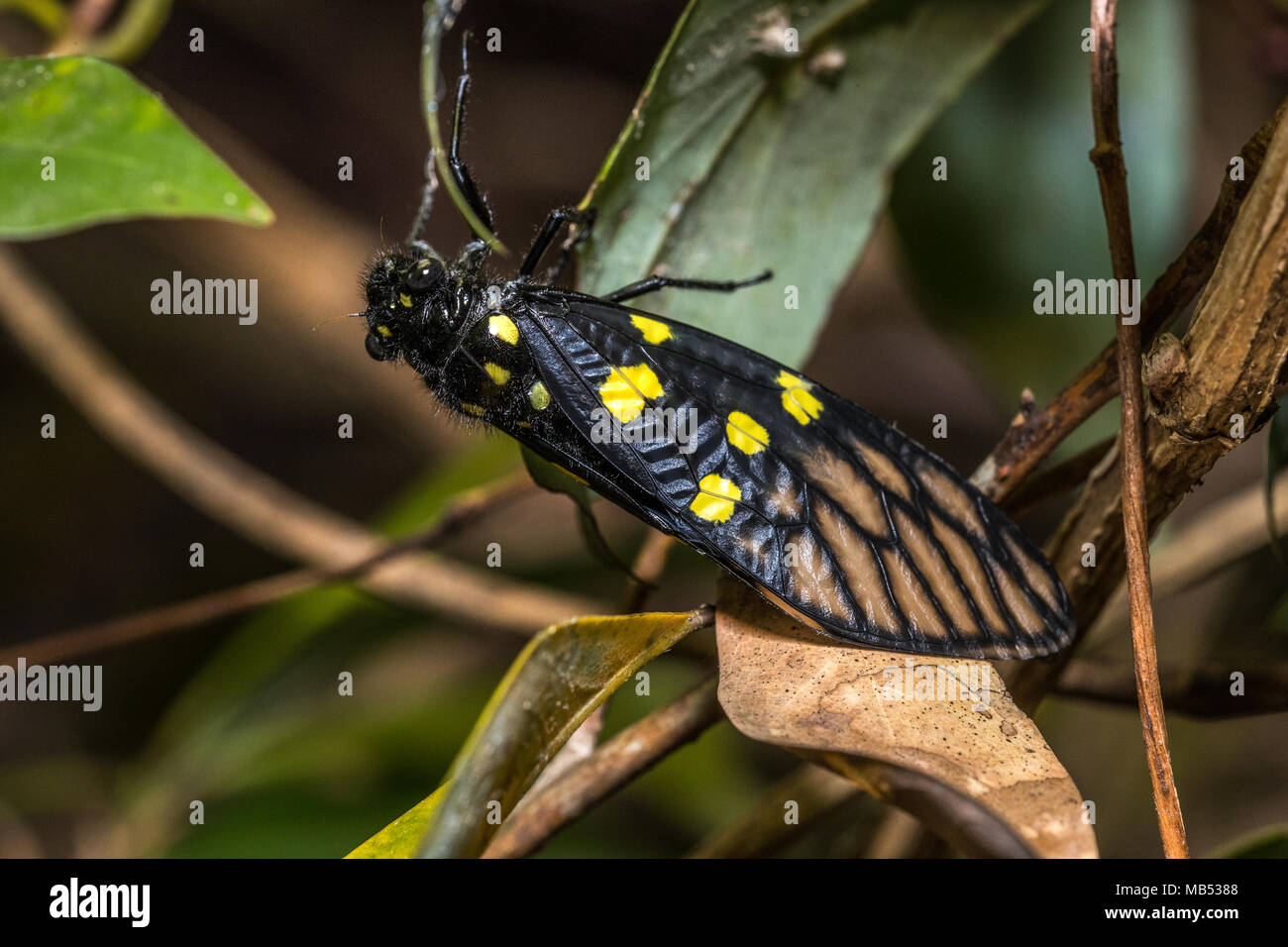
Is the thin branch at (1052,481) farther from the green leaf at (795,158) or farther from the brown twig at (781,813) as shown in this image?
the brown twig at (781,813)

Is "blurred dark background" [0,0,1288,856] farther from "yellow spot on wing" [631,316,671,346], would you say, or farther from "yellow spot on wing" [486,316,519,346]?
"yellow spot on wing" [631,316,671,346]

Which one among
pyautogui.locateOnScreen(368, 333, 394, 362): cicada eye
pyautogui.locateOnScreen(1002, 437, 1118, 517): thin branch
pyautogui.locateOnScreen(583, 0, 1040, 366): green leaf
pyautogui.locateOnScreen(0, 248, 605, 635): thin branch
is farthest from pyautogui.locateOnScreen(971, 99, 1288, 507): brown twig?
pyautogui.locateOnScreen(0, 248, 605, 635): thin branch

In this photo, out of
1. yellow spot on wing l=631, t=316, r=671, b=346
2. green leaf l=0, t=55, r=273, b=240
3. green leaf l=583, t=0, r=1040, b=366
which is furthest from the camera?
green leaf l=583, t=0, r=1040, b=366

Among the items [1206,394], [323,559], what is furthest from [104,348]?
[1206,394]

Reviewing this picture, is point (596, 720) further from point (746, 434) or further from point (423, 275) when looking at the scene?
point (423, 275)

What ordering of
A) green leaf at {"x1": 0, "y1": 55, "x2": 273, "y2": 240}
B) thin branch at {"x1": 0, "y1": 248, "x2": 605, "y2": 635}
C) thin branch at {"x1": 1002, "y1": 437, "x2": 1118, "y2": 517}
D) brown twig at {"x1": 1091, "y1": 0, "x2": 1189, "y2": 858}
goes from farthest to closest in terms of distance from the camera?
thin branch at {"x1": 0, "y1": 248, "x2": 605, "y2": 635}
thin branch at {"x1": 1002, "y1": 437, "x2": 1118, "y2": 517}
green leaf at {"x1": 0, "y1": 55, "x2": 273, "y2": 240}
brown twig at {"x1": 1091, "y1": 0, "x2": 1189, "y2": 858}

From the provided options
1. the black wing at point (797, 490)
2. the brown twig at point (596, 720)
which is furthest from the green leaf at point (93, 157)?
the brown twig at point (596, 720)
